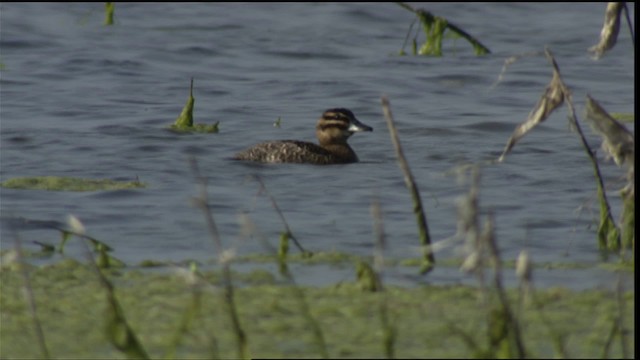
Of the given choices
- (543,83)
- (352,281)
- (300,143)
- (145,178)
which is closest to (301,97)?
(543,83)

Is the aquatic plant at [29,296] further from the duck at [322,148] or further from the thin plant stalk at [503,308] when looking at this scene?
the duck at [322,148]

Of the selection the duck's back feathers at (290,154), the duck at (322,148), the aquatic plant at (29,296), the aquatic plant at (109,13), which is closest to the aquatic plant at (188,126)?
the duck at (322,148)

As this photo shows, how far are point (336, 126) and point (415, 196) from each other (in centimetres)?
756

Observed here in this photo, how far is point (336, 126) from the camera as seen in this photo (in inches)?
581

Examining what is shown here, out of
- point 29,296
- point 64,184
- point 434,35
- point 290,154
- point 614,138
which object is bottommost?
point 434,35

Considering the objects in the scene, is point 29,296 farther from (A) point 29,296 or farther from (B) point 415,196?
(B) point 415,196

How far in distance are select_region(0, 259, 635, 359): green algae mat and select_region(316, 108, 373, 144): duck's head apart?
19.9 feet

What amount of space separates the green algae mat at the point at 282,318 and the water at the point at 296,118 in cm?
68

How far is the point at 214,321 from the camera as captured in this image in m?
7.61

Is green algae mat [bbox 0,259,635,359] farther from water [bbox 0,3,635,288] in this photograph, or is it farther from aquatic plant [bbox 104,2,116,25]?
aquatic plant [bbox 104,2,116,25]

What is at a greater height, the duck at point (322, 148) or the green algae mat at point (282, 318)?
the green algae mat at point (282, 318)

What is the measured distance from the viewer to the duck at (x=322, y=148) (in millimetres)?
13766

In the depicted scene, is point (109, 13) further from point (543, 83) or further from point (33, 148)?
point (33, 148)

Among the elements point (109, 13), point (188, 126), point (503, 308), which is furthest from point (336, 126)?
point (503, 308)
